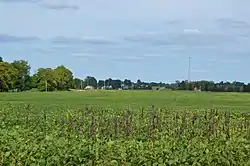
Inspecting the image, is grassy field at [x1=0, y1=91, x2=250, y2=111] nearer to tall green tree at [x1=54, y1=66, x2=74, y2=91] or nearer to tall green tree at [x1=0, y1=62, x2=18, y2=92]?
tall green tree at [x1=0, y1=62, x2=18, y2=92]

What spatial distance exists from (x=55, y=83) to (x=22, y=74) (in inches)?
379

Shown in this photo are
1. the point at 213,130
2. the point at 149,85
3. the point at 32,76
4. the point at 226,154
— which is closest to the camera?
the point at 226,154

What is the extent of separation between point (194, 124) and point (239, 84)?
72641mm

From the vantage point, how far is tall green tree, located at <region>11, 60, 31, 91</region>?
4239 inches

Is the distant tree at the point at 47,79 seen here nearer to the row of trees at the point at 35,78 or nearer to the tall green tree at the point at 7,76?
the row of trees at the point at 35,78

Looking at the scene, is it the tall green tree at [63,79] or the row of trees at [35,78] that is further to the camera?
the tall green tree at [63,79]

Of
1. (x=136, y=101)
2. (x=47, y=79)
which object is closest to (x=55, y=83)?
(x=47, y=79)

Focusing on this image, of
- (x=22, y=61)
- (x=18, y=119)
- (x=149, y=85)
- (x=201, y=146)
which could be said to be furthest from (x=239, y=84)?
(x=201, y=146)

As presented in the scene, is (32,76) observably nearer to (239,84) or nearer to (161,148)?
(239,84)

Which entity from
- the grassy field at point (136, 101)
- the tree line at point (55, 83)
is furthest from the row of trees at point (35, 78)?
the grassy field at point (136, 101)

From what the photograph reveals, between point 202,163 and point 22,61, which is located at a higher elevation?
point 22,61

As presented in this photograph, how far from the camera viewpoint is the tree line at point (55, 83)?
94750 mm

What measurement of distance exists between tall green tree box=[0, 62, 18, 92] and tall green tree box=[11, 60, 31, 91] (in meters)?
3.09

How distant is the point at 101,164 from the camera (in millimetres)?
8219
